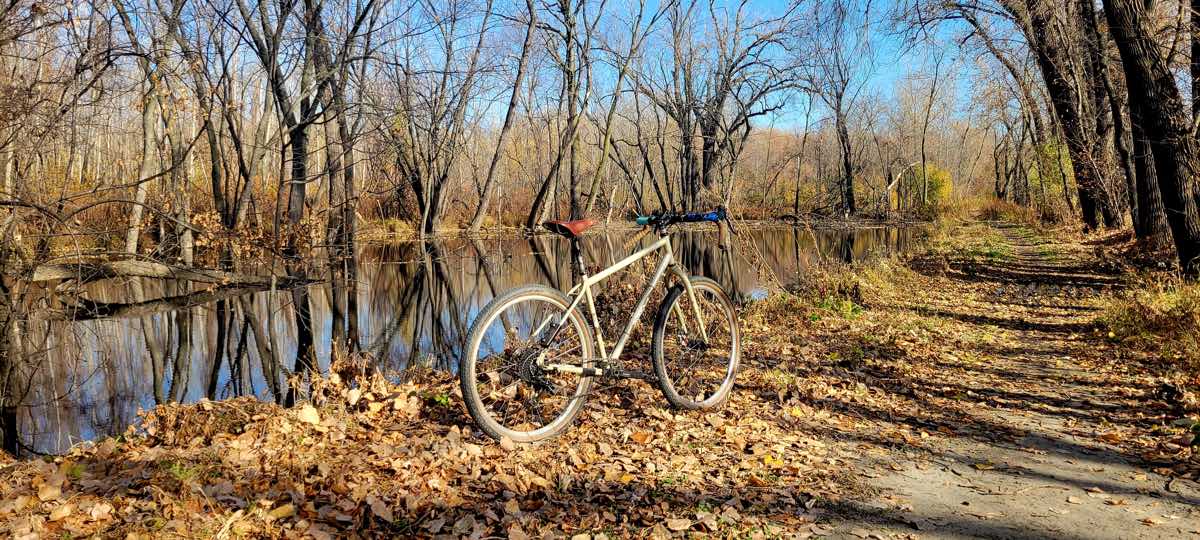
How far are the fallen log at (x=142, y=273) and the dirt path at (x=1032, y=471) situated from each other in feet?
25.0

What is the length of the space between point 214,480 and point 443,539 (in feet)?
3.65

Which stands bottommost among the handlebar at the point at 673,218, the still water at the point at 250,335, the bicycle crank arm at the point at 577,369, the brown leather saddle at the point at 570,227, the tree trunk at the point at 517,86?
the still water at the point at 250,335

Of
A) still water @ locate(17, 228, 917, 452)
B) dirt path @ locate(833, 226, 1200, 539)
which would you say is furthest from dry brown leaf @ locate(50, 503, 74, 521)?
dirt path @ locate(833, 226, 1200, 539)

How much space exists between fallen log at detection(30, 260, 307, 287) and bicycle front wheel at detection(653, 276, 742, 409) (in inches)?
240

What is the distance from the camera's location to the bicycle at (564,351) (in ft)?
11.9

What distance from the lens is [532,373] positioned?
3.74 metres

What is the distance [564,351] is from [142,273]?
9227 mm

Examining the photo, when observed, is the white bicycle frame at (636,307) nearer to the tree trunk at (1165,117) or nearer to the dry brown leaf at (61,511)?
the dry brown leaf at (61,511)

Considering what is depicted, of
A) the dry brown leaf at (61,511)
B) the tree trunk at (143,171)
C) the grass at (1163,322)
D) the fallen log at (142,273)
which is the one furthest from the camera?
the tree trunk at (143,171)

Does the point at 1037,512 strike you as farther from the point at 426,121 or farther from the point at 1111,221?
the point at 426,121

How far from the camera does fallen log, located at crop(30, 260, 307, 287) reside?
8.59 meters

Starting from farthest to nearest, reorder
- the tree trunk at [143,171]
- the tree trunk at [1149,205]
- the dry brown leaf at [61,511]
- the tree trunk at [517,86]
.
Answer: the tree trunk at [517,86]
the tree trunk at [1149,205]
the tree trunk at [143,171]
the dry brown leaf at [61,511]

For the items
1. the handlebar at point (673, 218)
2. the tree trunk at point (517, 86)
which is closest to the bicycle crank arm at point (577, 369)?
the handlebar at point (673, 218)

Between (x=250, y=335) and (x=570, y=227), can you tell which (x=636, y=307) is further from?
(x=250, y=335)
